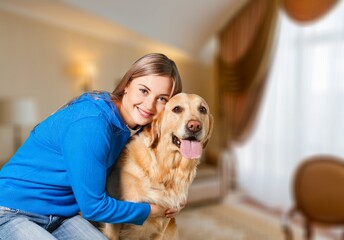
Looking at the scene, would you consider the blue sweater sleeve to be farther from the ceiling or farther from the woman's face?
the ceiling

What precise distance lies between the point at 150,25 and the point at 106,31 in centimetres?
13

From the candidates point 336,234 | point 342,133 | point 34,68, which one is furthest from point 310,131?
point 34,68

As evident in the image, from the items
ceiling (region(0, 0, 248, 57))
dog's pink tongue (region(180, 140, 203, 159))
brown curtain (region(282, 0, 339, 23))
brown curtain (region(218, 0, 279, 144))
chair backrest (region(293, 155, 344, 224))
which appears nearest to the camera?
dog's pink tongue (region(180, 140, 203, 159))

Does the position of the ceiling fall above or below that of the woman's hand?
above

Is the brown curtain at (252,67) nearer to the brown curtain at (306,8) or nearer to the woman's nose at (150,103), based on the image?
the brown curtain at (306,8)

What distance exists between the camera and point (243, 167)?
2.57 metres

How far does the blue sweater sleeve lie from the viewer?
250mm

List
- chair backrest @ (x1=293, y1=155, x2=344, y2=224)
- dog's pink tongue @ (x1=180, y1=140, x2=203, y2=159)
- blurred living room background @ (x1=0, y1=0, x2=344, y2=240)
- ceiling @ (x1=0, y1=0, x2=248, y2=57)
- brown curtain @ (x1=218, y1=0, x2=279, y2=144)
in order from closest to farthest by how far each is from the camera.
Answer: dog's pink tongue @ (x1=180, y1=140, x2=203, y2=159), ceiling @ (x1=0, y1=0, x2=248, y2=57), blurred living room background @ (x1=0, y1=0, x2=344, y2=240), brown curtain @ (x1=218, y1=0, x2=279, y2=144), chair backrest @ (x1=293, y1=155, x2=344, y2=224)

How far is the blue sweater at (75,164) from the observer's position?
25 centimetres

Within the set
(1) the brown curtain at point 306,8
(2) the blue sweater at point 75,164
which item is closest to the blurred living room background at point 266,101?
(1) the brown curtain at point 306,8

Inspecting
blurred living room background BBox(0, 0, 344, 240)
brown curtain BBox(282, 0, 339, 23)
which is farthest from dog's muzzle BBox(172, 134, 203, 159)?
brown curtain BBox(282, 0, 339, 23)

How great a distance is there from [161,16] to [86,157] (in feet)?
0.66

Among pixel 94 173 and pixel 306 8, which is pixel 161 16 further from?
pixel 306 8

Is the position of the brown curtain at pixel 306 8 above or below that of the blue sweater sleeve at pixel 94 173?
above
